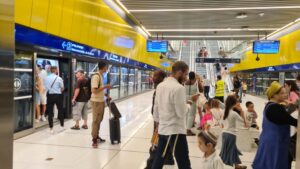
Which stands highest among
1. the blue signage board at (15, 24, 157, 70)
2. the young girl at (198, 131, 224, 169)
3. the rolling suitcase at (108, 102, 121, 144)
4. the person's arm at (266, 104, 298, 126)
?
the blue signage board at (15, 24, 157, 70)

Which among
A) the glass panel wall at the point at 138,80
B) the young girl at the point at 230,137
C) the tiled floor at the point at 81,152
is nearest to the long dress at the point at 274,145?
the young girl at the point at 230,137

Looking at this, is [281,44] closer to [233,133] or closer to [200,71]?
[233,133]

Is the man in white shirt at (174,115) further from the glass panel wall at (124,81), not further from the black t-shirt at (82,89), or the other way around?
the glass panel wall at (124,81)

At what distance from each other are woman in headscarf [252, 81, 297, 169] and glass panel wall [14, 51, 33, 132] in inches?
199

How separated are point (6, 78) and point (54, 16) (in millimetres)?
6320

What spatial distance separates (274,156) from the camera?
8.54ft

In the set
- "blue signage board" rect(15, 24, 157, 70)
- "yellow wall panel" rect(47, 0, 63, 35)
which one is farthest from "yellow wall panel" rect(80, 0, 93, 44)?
"yellow wall panel" rect(47, 0, 63, 35)

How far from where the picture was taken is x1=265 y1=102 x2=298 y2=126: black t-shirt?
2366 mm

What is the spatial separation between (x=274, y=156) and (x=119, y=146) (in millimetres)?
3397

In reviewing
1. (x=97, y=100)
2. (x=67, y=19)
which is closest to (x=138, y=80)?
(x=67, y=19)

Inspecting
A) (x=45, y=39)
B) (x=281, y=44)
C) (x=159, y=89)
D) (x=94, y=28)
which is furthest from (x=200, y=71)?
(x=159, y=89)

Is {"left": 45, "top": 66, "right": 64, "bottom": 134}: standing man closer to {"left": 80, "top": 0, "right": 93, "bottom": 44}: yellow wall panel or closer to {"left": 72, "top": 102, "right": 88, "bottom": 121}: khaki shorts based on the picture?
{"left": 72, "top": 102, "right": 88, "bottom": 121}: khaki shorts

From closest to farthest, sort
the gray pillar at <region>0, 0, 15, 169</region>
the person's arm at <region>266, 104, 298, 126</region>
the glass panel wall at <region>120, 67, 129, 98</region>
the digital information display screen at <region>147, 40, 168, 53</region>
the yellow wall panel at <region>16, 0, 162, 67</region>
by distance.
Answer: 1. the gray pillar at <region>0, 0, 15, 169</region>
2. the person's arm at <region>266, 104, 298, 126</region>
3. the yellow wall panel at <region>16, 0, 162, 67</region>
4. the glass panel wall at <region>120, 67, 129, 98</region>
5. the digital information display screen at <region>147, 40, 168, 53</region>

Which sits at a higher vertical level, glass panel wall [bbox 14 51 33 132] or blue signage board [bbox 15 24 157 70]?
blue signage board [bbox 15 24 157 70]
